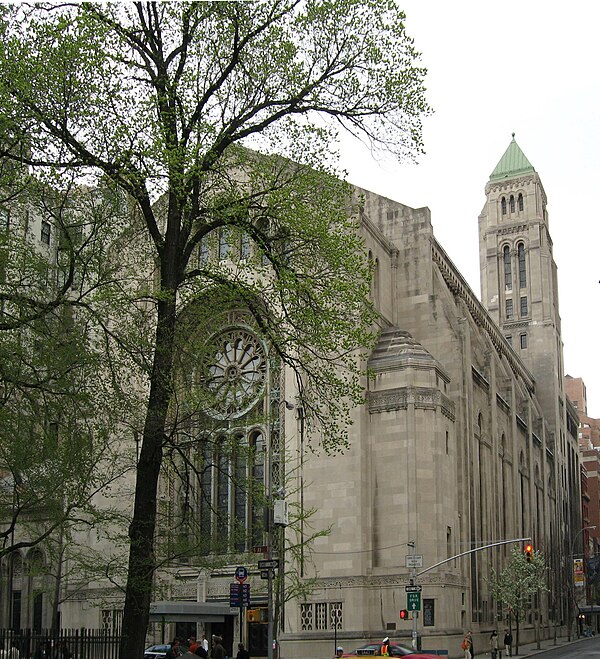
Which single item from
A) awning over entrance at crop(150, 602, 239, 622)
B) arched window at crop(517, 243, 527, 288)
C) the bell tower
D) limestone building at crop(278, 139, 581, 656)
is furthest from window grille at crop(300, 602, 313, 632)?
arched window at crop(517, 243, 527, 288)

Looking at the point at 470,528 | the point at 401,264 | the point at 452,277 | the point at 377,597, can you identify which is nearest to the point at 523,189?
the point at 452,277

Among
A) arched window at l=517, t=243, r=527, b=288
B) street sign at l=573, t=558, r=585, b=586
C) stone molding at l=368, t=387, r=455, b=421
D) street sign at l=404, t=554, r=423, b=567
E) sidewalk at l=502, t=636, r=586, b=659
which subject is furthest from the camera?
arched window at l=517, t=243, r=527, b=288

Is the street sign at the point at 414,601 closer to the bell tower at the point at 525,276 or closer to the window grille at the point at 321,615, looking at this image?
the window grille at the point at 321,615

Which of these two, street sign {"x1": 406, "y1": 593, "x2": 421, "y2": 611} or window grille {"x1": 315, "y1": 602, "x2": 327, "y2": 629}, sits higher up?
street sign {"x1": 406, "y1": 593, "x2": 421, "y2": 611}

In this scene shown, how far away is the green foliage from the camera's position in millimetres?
58969

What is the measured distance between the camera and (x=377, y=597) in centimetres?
4872

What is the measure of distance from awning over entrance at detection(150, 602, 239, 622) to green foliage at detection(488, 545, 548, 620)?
19.6m

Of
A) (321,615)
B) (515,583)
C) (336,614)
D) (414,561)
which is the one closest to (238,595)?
(414,561)

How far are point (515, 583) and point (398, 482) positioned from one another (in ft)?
51.4

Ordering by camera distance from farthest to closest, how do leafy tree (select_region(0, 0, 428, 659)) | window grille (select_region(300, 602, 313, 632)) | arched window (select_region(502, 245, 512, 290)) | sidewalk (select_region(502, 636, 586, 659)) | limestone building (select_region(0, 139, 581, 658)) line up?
1. arched window (select_region(502, 245, 512, 290))
2. sidewalk (select_region(502, 636, 586, 659))
3. window grille (select_region(300, 602, 313, 632))
4. limestone building (select_region(0, 139, 581, 658))
5. leafy tree (select_region(0, 0, 428, 659))

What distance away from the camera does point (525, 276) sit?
10119 centimetres

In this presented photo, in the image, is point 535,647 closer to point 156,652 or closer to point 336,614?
point 336,614

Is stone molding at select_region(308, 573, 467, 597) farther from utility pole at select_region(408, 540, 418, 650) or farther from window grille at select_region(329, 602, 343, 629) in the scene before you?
utility pole at select_region(408, 540, 418, 650)

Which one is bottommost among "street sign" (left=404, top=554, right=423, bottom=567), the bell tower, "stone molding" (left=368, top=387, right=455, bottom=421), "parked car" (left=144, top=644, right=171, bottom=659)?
"parked car" (left=144, top=644, right=171, bottom=659)
